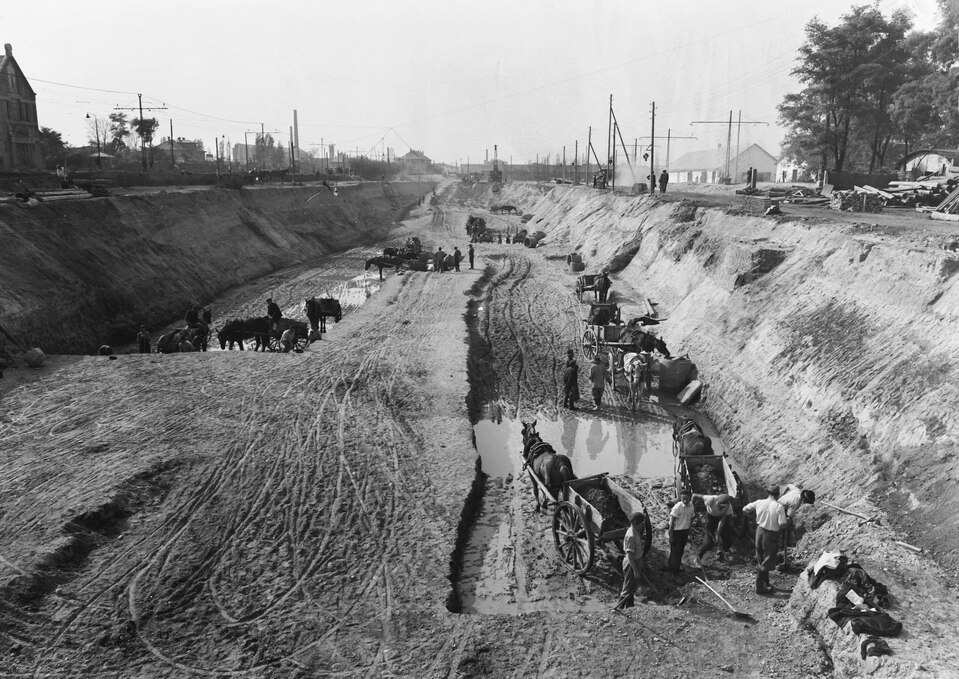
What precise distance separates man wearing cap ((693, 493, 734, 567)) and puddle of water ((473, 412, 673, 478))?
3.05 metres

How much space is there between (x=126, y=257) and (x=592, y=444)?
22.8m

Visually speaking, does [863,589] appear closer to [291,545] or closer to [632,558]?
[632,558]

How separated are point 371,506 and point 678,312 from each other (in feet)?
50.5

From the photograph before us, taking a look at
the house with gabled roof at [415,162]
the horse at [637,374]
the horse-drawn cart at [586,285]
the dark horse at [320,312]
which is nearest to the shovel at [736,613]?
the horse at [637,374]

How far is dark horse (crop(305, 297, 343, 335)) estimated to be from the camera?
23.6 meters

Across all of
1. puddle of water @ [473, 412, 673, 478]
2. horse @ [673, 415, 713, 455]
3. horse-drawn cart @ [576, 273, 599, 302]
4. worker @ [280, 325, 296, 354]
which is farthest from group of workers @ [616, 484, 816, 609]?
horse-drawn cart @ [576, 273, 599, 302]

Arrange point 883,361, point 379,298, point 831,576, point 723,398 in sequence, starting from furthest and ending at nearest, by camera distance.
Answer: point 379,298 → point 723,398 → point 883,361 → point 831,576

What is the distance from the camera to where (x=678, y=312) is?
2339 centimetres

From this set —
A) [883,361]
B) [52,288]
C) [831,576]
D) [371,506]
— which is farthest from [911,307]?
[52,288]

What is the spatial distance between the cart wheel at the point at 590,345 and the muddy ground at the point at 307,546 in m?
2.99

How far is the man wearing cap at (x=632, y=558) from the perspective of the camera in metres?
8.93

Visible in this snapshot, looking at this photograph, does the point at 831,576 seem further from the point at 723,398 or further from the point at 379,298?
the point at 379,298

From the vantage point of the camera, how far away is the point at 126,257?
92.5 ft

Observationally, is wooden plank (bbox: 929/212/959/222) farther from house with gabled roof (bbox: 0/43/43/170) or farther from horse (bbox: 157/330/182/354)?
house with gabled roof (bbox: 0/43/43/170)
